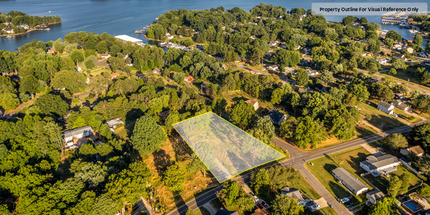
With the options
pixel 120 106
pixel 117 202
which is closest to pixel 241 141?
pixel 117 202

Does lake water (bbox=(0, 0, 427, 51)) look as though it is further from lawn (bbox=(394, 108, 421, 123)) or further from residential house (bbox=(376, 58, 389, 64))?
lawn (bbox=(394, 108, 421, 123))

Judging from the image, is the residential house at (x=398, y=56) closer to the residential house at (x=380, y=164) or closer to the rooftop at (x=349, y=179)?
the residential house at (x=380, y=164)

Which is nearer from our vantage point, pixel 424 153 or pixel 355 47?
pixel 424 153

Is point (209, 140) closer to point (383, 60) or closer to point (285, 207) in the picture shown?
point (285, 207)

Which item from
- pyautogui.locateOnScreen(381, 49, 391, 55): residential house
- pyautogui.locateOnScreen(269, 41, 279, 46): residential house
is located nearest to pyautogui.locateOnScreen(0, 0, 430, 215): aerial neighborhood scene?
pyautogui.locateOnScreen(381, 49, 391, 55): residential house

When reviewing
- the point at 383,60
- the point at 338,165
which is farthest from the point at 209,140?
the point at 383,60

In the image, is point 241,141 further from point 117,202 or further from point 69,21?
point 69,21
